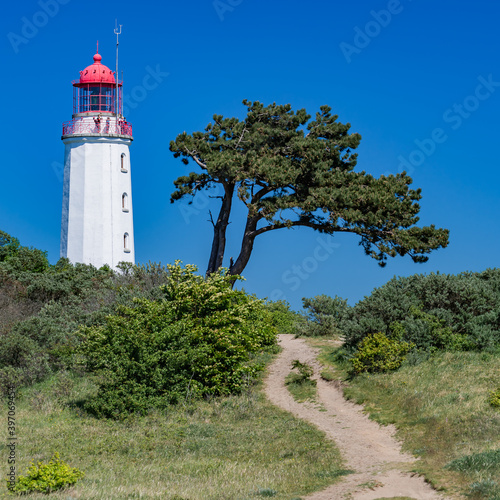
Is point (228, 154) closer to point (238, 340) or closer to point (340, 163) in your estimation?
point (340, 163)

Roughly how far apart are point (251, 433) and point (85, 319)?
484 inches

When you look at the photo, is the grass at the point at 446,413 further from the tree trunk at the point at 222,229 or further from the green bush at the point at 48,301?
the tree trunk at the point at 222,229

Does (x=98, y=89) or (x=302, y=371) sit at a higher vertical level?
(x=98, y=89)

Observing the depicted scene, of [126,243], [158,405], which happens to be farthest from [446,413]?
[126,243]

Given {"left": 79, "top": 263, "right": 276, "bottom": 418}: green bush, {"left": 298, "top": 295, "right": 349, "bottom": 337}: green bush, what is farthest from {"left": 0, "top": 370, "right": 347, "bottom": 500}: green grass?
{"left": 298, "top": 295, "right": 349, "bottom": 337}: green bush

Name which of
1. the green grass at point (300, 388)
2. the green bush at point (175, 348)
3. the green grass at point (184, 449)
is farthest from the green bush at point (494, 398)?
the green bush at point (175, 348)

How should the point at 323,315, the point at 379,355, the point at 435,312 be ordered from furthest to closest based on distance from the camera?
the point at 323,315
the point at 435,312
the point at 379,355

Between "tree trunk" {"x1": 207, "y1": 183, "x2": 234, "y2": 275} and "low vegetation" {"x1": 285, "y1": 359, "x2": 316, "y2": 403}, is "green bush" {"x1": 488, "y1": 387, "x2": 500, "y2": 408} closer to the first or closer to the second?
"low vegetation" {"x1": 285, "y1": 359, "x2": 316, "y2": 403}

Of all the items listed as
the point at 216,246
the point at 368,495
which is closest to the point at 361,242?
the point at 216,246

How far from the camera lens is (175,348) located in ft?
67.2

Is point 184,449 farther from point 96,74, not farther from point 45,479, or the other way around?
point 96,74

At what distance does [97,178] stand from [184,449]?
1032 inches

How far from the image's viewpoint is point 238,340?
851 inches

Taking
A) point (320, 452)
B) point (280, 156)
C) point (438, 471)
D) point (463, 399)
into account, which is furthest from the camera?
point (280, 156)
